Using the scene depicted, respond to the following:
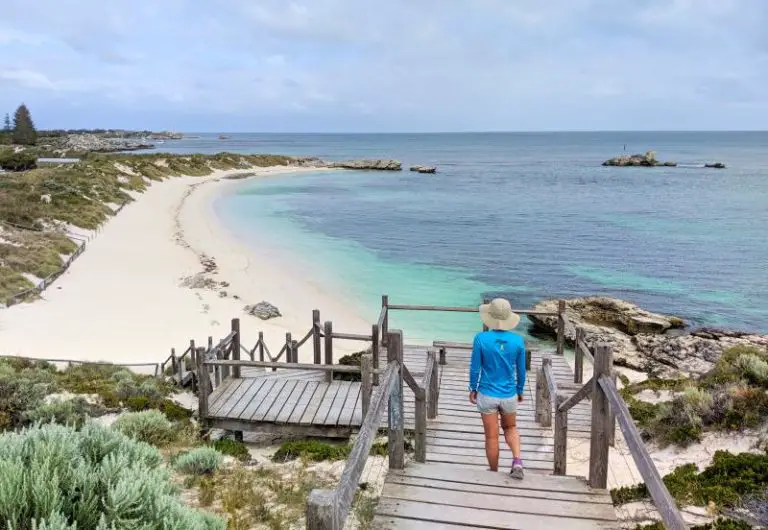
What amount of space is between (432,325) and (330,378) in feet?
31.1

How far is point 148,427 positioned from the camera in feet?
28.6

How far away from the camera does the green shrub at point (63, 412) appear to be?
857 cm

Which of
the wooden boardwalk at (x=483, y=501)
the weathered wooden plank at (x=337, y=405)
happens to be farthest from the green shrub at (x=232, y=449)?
the wooden boardwalk at (x=483, y=501)

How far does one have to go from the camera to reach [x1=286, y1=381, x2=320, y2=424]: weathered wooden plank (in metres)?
9.84

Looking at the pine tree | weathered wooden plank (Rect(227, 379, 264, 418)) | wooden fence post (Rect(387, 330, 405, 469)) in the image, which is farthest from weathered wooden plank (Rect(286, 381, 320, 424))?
the pine tree

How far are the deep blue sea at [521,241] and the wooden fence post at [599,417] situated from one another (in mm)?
A: 13949

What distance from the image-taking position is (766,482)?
6066 millimetres

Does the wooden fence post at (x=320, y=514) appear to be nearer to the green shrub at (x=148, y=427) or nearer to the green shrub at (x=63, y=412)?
the green shrub at (x=148, y=427)

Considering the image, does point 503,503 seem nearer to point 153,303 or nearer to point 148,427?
point 148,427

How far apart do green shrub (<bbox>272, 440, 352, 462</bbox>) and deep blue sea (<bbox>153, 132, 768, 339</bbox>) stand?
10.8m

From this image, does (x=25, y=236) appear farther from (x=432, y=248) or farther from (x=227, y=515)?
(x=227, y=515)

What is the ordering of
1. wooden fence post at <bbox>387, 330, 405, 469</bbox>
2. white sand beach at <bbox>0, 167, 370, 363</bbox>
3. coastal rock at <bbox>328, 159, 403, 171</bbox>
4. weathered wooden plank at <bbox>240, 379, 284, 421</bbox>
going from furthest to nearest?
coastal rock at <bbox>328, 159, 403, 171</bbox> < white sand beach at <bbox>0, 167, 370, 363</bbox> < weathered wooden plank at <bbox>240, 379, 284, 421</bbox> < wooden fence post at <bbox>387, 330, 405, 469</bbox>

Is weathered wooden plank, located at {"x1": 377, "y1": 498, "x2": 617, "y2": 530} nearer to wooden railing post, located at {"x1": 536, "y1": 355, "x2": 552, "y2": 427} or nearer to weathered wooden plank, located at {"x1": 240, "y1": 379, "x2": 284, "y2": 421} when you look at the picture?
wooden railing post, located at {"x1": 536, "y1": 355, "x2": 552, "y2": 427}

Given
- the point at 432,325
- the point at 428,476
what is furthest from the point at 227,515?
the point at 432,325
